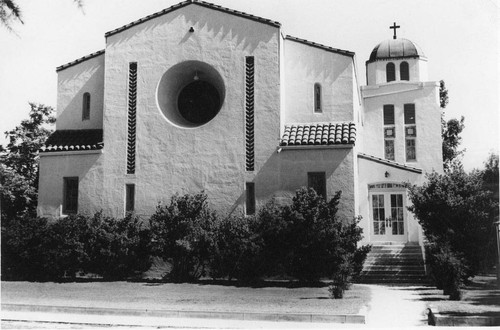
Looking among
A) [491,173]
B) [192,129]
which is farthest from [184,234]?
[491,173]

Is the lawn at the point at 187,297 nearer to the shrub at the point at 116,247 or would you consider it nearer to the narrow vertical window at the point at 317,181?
the shrub at the point at 116,247

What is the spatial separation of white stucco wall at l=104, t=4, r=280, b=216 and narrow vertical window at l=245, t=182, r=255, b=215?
0.25m

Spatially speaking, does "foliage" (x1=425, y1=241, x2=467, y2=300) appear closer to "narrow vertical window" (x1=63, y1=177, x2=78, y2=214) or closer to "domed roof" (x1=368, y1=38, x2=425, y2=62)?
"narrow vertical window" (x1=63, y1=177, x2=78, y2=214)

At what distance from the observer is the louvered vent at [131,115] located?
79.9 feet

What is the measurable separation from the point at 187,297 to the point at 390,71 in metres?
19.3

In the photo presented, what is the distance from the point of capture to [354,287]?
2048 cm

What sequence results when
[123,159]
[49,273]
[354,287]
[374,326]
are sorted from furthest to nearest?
[123,159]
[49,273]
[354,287]
[374,326]

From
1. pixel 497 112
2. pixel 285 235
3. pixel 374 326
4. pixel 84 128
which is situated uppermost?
pixel 84 128

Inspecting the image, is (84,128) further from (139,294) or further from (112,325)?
(112,325)

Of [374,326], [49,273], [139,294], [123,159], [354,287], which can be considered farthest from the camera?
[123,159]

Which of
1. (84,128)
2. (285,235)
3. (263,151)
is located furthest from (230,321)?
(84,128)

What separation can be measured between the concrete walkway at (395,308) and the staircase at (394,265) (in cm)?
182

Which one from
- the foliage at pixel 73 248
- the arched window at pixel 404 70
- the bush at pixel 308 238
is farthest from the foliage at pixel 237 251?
the arched window at pixel 404 70

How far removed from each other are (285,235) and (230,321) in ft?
23.9
